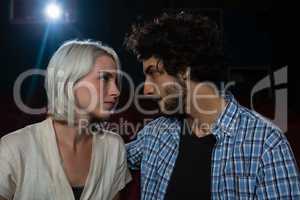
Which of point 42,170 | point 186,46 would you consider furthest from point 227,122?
point 42,170

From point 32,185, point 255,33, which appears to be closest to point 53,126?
point 32,185

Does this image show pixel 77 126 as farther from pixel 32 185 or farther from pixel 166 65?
pixel 166 65

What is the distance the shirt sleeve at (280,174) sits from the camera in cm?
114

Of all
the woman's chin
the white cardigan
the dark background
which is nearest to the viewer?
the white cardigan

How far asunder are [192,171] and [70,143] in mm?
426

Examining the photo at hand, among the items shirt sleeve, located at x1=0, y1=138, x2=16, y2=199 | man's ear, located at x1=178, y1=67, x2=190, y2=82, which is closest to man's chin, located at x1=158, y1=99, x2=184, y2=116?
man's ear, located at x1=178, y1=67, x2=190, y2=82

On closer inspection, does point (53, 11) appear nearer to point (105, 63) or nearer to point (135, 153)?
point (135, 153)

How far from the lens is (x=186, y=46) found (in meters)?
1.45

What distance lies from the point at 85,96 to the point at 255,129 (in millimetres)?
549

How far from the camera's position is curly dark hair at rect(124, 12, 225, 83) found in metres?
1.43

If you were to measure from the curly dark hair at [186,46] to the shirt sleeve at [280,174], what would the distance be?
→ 36 cm

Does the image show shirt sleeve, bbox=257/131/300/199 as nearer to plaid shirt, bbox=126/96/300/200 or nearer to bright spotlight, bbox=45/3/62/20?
plaid shirt, bbox=126/96/300/200

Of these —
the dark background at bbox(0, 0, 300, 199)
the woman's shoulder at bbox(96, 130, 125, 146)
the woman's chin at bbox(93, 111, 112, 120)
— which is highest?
the dark background at bbox(0, 0, 300, 199)

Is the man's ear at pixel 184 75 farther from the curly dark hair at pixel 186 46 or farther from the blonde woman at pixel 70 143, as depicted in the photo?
the blonde woman at pixel 70 143
